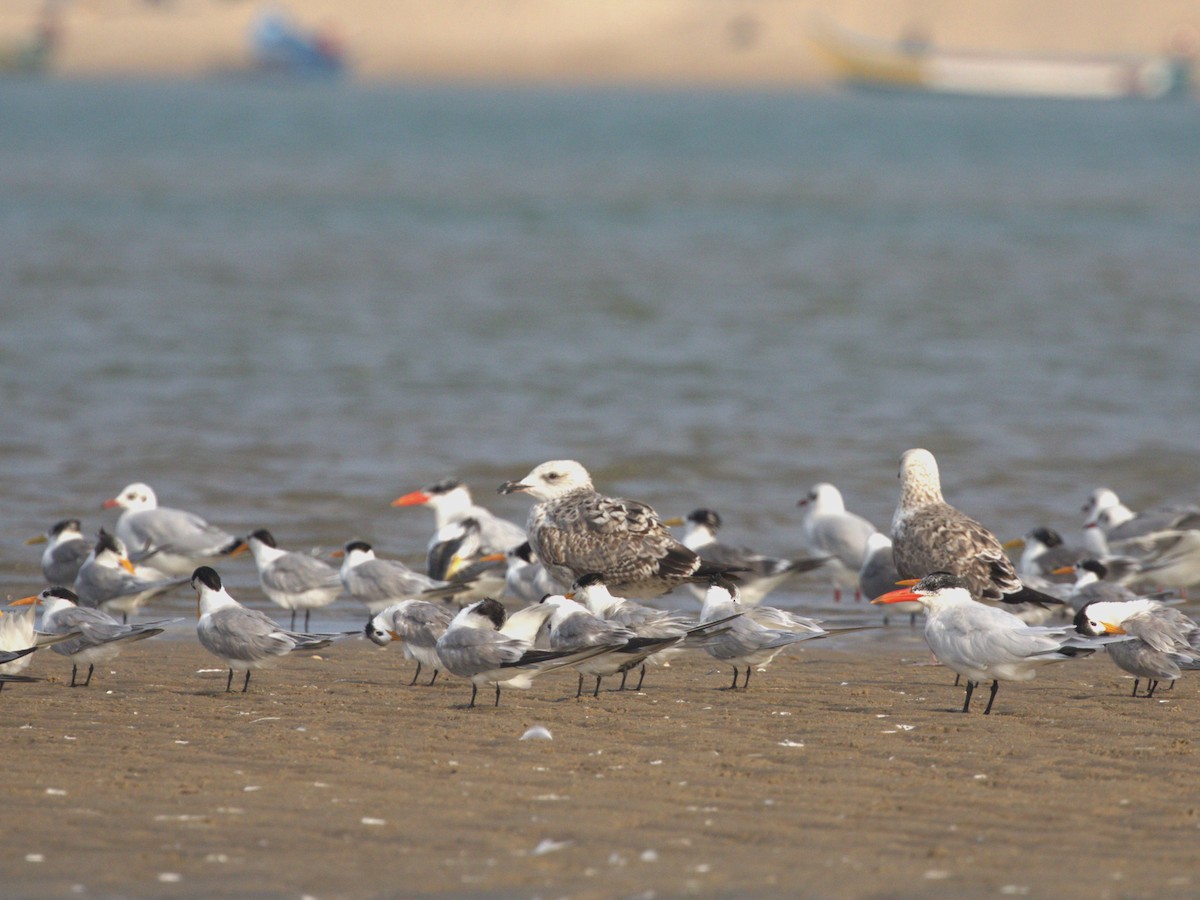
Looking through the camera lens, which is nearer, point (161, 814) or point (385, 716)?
point (161, 814)

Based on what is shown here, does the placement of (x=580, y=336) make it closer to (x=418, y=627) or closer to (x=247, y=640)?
(x=418, y=627)

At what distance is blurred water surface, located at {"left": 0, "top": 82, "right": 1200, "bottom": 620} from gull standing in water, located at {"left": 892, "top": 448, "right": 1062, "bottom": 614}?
2.61m

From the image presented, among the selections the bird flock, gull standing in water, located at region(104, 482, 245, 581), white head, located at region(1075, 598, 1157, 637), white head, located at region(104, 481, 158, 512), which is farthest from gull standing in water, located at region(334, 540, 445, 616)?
white head, located at region(1075, 598, 1157, 637)

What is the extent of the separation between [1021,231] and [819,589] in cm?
3429

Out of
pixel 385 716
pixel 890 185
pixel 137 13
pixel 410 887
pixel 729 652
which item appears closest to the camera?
pixel 410 887

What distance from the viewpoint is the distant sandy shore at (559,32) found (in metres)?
159

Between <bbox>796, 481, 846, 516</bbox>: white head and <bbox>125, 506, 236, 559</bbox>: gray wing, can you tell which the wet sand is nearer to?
<bbox>125, 506, 236, 559</bbox>: gray wing

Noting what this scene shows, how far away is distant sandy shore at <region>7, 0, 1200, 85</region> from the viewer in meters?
159

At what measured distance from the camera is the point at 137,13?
168 m

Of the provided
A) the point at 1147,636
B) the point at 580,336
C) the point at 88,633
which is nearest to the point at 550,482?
the point at 88,633

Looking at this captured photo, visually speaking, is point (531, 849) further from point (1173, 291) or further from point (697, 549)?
point (1173, 291)

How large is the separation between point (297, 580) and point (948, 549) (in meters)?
3.75

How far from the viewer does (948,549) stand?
10.1 m

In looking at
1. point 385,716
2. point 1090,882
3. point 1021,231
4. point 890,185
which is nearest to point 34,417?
point 385,716
